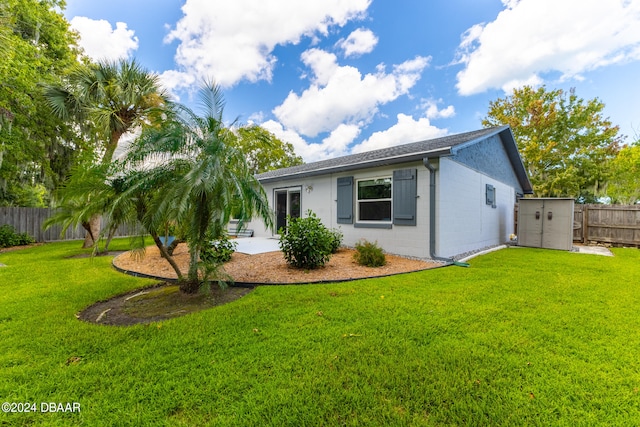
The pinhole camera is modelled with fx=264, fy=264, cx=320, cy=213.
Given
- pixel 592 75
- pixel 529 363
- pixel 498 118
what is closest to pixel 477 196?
pixel 529 363

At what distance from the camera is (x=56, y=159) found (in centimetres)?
1088

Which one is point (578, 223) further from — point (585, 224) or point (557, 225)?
point (557, 225)

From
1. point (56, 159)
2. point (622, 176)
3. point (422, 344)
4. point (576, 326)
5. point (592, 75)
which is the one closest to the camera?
point (422, 344)

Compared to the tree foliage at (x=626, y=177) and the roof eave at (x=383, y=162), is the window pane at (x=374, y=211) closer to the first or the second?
the roof eave at (x=383, y=162)

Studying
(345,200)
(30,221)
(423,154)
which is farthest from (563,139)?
(30,221)

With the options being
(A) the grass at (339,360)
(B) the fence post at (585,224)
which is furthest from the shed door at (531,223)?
(A) the grass at (339,360)

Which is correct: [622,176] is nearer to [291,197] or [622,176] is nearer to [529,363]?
[291,197]

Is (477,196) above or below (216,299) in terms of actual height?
above

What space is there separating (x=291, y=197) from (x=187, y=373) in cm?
826

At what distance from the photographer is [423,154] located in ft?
20.4

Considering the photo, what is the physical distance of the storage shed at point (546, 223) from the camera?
8.65 m

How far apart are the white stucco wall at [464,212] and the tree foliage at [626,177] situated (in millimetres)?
8619

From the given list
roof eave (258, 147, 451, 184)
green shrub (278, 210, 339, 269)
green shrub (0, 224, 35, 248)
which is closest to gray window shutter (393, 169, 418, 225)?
roof eave (258, 147, 451, 184)

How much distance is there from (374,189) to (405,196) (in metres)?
1.03
